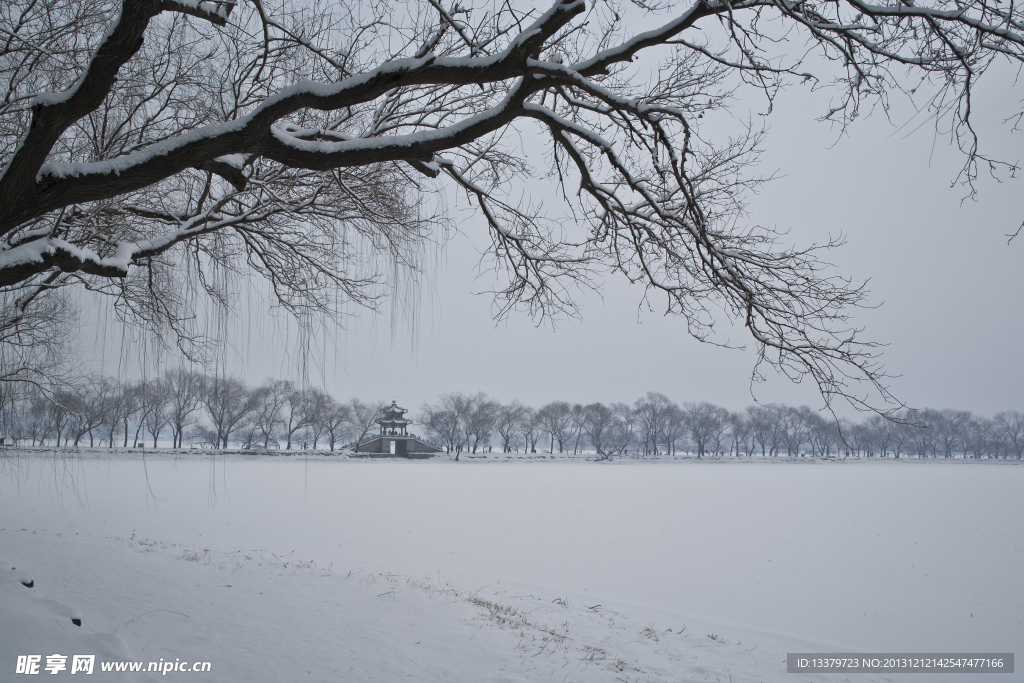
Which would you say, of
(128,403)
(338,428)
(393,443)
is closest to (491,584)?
(128,403)

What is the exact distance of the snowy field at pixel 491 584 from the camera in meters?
4.57

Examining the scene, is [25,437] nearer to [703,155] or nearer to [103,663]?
[103,663]

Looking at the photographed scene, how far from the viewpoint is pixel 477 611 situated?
6.79 metres

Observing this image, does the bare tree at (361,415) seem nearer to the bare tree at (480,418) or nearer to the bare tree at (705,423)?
the bare tree at (480,418)

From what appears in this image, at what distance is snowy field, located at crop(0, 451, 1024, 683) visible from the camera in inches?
180

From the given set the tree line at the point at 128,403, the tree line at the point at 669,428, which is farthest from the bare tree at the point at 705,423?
the tree line at the point at 128,403

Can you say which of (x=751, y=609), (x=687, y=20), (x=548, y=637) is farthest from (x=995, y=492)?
(x=687, y=20)

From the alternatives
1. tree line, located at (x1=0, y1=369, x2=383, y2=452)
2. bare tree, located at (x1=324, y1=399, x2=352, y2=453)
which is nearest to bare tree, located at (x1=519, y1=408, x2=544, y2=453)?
bare tree, located at (x1=324, y1=399, x2=352, y2=453)

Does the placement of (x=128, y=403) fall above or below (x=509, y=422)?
above

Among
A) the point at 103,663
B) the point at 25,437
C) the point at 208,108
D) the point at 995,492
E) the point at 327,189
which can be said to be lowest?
the point at 995,492

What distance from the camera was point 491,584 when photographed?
9469mm

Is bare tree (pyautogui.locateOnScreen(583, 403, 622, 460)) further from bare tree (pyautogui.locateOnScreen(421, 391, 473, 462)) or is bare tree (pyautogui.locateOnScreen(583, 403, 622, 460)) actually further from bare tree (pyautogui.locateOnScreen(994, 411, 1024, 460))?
bare tree (pyautogui.locateOnScreen(994, 411, 1024, 460))

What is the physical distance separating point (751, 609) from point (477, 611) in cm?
480

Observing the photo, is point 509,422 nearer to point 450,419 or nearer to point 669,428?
point 450,419
